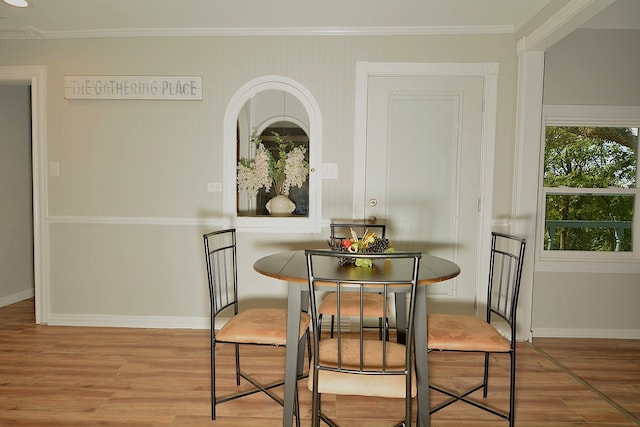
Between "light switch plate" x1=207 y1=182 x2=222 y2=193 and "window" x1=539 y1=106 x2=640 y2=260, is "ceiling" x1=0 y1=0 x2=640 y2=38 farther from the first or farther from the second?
"light switch plate" x1=207 y1=182 x2=222 y2=193

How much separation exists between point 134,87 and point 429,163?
2507 millimetres

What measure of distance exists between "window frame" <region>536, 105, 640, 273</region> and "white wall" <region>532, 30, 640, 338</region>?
0.05m

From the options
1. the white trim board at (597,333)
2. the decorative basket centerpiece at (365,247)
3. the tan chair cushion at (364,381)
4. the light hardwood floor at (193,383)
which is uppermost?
the decorative basket centerpiece at (365,247)

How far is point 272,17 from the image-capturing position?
319 cm

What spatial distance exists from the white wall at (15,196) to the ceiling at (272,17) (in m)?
0.97

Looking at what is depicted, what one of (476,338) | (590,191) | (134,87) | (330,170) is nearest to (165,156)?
(134,87)

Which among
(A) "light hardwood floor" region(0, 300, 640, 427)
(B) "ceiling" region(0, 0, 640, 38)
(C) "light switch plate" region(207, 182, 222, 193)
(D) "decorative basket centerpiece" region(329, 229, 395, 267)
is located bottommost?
(A) "light hardwood floor" region(0, 300, 640, 427)

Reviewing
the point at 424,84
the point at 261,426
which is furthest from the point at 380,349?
the point at 424,84

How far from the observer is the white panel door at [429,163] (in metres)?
3.40

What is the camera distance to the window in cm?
351

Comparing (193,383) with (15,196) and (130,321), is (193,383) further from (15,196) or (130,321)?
(15,196)

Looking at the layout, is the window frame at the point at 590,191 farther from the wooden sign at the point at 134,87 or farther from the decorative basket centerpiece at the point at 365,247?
the wooden sign at the point at 134,87

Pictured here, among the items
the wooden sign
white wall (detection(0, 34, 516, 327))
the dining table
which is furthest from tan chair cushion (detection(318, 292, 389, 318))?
the wooden sign

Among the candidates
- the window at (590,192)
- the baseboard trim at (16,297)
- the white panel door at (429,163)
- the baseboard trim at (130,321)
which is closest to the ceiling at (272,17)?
the white panel door at (429,163)
